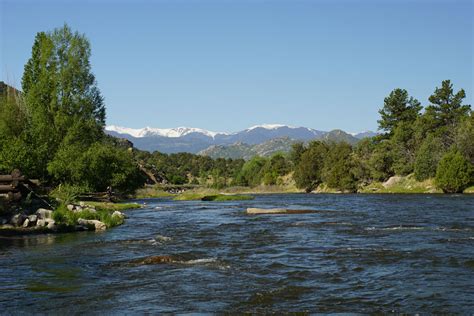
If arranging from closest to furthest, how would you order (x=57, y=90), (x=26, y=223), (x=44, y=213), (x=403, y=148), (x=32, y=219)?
(x=26, y=223), (x=32, y=219), (x=44, y=213), (x=57, y=90), (x=403, y=148)

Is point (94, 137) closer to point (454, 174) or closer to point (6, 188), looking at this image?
point (6, 188)

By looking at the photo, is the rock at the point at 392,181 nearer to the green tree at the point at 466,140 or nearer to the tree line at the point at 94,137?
the tree line at the point at 94,137

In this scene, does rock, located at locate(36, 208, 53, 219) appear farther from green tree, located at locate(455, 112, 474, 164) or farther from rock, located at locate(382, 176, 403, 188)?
rock, located at locate(382, 176, 403, 188)

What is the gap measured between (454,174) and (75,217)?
64.7 metres

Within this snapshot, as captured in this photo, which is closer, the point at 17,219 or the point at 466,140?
the point at 17,219

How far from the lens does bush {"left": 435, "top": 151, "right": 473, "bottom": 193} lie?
75.1 meters

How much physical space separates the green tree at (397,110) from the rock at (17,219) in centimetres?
9779

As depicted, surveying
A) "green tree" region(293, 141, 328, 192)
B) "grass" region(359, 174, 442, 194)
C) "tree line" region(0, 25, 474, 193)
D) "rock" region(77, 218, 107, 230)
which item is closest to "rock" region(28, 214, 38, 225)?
"rock" region(77, 218, 107, 230)

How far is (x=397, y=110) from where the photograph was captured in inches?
4400

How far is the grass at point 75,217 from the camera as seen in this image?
26.0 metres

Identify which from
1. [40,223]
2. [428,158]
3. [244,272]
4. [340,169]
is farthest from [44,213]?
[340,169]

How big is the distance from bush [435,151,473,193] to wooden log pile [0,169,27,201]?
66978mm

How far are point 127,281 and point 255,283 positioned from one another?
347cm

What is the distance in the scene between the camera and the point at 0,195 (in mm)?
25422
